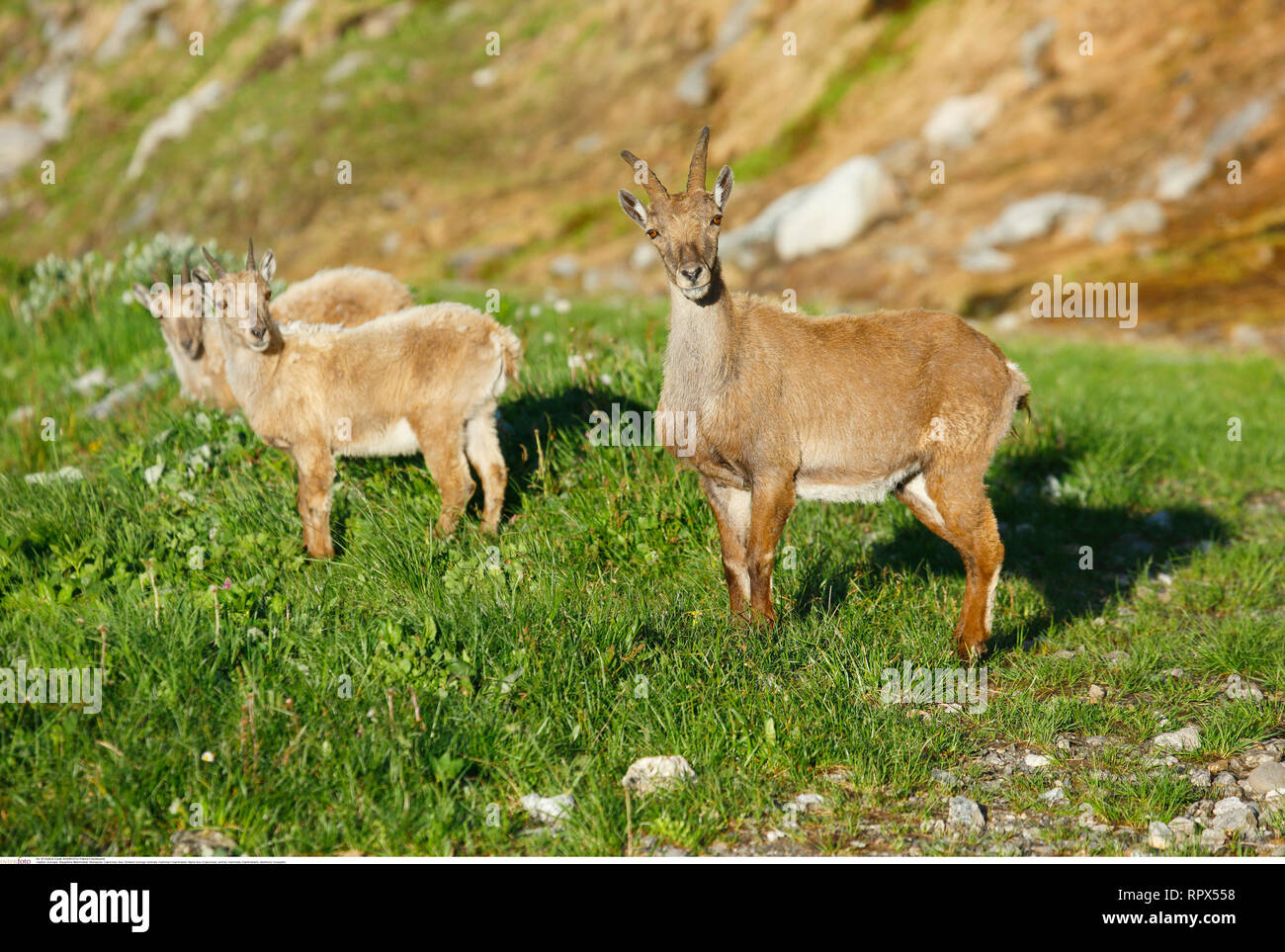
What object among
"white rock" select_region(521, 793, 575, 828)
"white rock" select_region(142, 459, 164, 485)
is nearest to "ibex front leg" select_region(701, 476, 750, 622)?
"white rock" select_region(521, 793, 575, 828)

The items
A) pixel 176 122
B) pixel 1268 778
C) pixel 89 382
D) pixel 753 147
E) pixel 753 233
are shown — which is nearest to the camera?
pixel 1268 778

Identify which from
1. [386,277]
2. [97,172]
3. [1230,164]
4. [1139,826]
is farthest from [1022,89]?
[97,172]

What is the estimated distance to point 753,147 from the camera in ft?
93.7

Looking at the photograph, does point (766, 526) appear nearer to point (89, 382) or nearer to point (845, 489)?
point (845, 489)

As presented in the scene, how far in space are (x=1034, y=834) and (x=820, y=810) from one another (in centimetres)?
93

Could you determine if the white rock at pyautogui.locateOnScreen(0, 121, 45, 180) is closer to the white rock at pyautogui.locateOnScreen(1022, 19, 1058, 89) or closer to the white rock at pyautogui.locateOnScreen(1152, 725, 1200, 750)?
the white rock at pyautogui.locateOnScreen(1022, 19, 1058, 89)

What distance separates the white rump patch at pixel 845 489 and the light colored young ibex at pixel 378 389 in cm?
221

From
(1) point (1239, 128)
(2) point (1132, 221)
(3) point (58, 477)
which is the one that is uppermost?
(1) point (1239, 128)

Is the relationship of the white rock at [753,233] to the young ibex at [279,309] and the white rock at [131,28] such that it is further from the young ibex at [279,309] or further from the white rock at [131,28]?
the white rock at [131,28]

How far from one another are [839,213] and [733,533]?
18.8 m

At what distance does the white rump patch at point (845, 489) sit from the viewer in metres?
6.45

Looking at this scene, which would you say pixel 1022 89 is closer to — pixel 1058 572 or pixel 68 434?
pixel 1058 572

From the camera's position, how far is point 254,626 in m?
5.59

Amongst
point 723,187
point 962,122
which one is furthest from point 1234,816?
point 962,122
